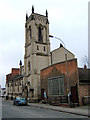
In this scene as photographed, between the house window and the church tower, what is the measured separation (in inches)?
275

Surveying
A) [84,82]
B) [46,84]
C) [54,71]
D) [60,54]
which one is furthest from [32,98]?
[84,82]

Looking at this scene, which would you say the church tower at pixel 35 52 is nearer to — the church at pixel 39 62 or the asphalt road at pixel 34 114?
the church at pixel 39 62

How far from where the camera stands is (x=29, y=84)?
3538cm

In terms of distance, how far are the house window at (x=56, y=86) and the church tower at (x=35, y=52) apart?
7.00m

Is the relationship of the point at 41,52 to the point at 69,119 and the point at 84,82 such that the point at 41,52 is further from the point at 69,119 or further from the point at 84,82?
the point at 69,119

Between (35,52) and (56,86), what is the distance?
12.5 meters

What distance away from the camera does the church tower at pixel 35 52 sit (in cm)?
3412

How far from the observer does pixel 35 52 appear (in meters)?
35.7

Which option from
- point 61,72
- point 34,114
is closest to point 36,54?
point 61,72

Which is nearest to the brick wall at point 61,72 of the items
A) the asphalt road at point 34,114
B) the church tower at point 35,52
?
the church tower at point 35,52

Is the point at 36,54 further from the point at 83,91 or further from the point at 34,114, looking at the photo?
the point at 34,114

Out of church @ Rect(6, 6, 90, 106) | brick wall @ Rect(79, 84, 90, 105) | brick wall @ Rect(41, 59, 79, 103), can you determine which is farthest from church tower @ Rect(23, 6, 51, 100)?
brick wall @ Rect(79, 84, 90, 105)

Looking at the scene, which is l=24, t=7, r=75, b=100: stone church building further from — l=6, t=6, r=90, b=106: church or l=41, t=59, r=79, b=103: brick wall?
l=41, t=59, r=79, b=103: brick wall

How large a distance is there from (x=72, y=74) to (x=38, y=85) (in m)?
13.8
